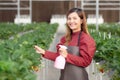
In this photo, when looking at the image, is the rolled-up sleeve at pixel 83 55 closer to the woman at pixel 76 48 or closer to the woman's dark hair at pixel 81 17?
the woman at pixel 76 48

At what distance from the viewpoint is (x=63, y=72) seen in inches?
193

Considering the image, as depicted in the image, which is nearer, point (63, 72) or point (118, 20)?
point (63, 72)

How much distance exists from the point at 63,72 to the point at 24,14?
5018cm

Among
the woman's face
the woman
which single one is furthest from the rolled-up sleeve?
the woman's face

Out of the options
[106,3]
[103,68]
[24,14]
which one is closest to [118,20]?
[106,3]

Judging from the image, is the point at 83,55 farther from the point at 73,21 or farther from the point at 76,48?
the point at 73,21

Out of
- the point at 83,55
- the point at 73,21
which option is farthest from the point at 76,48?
the point at 73,21

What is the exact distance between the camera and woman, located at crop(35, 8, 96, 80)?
15.6 feet

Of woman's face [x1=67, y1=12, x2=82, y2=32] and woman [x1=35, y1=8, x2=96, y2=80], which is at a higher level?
woman's face [x1=67, y1=12, x2=82, y2=32]

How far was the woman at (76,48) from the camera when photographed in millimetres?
4758

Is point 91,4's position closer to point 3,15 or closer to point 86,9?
point 86,9

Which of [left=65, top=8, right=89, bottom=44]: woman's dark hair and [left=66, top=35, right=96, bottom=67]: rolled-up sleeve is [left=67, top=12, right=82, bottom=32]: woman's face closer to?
[left=65, top=8, right=89, bottom=44]: woman's dark hair

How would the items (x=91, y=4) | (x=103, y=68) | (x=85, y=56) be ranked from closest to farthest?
(x=85, y=56)
(x=103, y=68)
(x=91, y=4)

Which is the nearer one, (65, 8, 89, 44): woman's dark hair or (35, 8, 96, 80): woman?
(35, 8, 96, 80): woman
